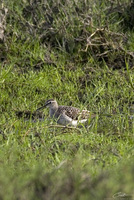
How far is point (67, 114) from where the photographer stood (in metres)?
7.89

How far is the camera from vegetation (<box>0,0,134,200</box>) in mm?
5816

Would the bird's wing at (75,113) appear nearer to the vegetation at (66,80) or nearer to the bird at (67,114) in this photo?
the bird at (67,114)

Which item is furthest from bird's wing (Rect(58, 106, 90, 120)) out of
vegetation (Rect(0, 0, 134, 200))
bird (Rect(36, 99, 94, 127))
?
vegetation (Rect(0, 0, 134, 200))

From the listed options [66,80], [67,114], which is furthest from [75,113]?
[66,80]

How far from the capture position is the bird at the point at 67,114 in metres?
7.85

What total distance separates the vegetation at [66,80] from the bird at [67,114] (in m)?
0.23

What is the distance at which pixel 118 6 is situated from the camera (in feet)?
36.1

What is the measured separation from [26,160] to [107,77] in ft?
13.7

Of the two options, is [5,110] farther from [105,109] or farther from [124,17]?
[124,17]

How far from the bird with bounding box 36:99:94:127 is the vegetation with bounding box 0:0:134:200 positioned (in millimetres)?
227

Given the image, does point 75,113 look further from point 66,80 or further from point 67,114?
point 66,80

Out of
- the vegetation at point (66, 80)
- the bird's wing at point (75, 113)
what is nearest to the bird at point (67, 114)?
the bird's wing at point (75, 113)

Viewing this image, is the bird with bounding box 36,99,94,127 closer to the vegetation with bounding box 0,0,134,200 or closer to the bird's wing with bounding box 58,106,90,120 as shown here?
→ the bird's wing with bounding box 58,106,90,120

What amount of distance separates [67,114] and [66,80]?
6.08ft
